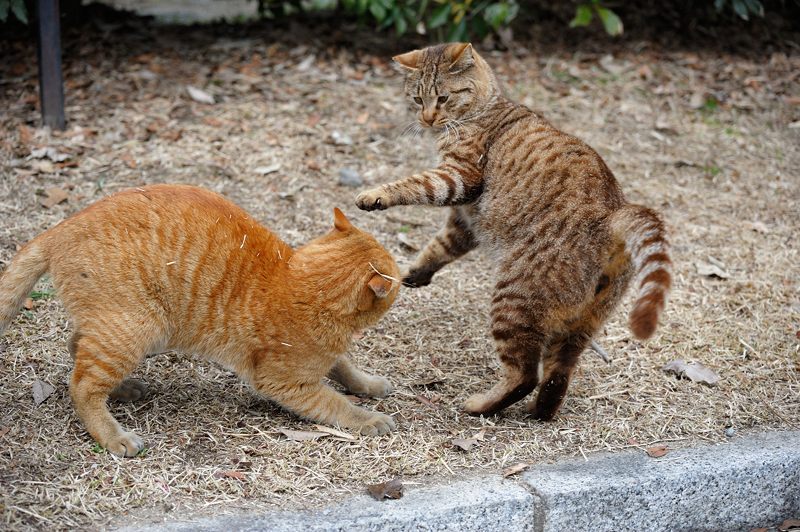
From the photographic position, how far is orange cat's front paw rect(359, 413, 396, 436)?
3693 millimetres

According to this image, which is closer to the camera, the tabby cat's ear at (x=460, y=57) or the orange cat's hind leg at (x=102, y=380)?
the orange cat's hind leg at (x=102, y=380)

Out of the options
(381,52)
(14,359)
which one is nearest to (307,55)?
(381,52)

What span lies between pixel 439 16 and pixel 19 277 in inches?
177

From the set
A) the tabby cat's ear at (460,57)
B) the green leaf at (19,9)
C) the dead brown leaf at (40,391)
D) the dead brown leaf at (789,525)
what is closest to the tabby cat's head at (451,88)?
the tabby cat's ear at (460,57)

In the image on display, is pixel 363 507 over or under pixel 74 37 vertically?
under

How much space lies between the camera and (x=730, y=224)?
5.91 m

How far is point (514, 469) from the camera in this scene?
3.47 meters

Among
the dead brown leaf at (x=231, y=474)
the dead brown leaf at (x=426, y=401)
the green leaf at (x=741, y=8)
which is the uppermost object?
the green leaf at (x=741, y=8)

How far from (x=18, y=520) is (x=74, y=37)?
208 inches

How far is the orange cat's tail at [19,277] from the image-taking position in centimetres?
342

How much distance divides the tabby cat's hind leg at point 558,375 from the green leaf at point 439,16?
3.78 metres

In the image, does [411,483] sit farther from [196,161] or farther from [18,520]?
[196,161]

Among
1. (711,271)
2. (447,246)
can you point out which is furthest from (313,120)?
(711,271)

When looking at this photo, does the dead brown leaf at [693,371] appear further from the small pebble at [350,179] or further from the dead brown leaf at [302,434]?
the small pebble at [350,179]
